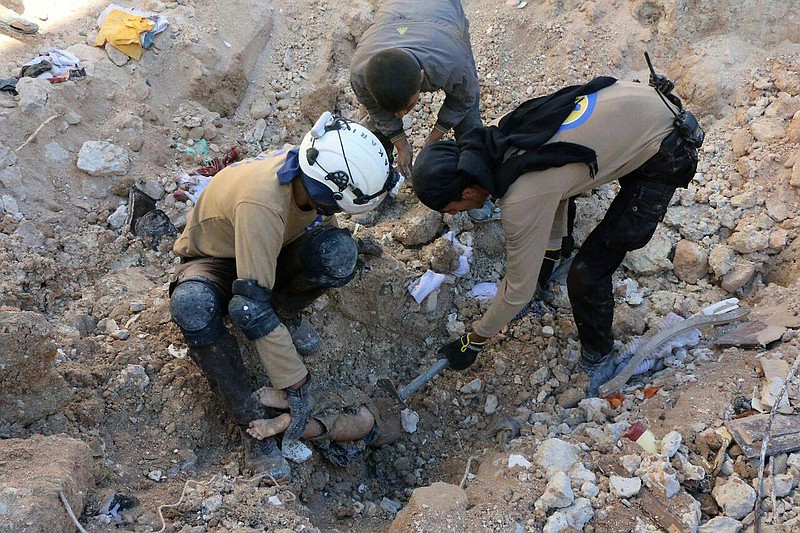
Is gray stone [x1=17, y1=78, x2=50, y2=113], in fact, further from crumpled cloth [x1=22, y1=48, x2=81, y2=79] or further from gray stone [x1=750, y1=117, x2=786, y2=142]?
gray stone [x1=750, y1=117, x2=786, y2=142]

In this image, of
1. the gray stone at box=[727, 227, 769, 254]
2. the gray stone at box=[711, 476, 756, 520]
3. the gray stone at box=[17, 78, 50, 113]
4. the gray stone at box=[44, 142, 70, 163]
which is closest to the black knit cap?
the gray stone at box=[711, 476, 756, 520]

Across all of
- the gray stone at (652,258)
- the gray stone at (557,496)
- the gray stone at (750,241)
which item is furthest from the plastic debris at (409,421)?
the gray stone at (750,241)

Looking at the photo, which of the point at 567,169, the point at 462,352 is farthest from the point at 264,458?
the point at 567,169

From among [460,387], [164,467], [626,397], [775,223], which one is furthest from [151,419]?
[775,223]

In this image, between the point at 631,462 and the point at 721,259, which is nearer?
the point at 631,462

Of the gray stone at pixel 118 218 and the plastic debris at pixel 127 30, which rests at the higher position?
the plastic debris at pixel 127 30

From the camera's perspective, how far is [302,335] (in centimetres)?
358

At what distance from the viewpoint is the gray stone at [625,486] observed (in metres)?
2.66

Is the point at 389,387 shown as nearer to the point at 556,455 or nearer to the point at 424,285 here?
the point at 424,285

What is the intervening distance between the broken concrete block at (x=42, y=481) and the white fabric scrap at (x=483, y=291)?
2365mm

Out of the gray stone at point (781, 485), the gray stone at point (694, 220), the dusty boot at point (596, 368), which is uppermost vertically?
the gray stone at point (781, 485)

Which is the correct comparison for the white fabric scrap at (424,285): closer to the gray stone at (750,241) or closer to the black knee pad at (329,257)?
the black knee pad at (329,257)

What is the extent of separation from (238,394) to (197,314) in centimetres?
42

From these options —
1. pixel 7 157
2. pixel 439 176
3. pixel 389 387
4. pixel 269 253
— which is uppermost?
pixel 439 176
